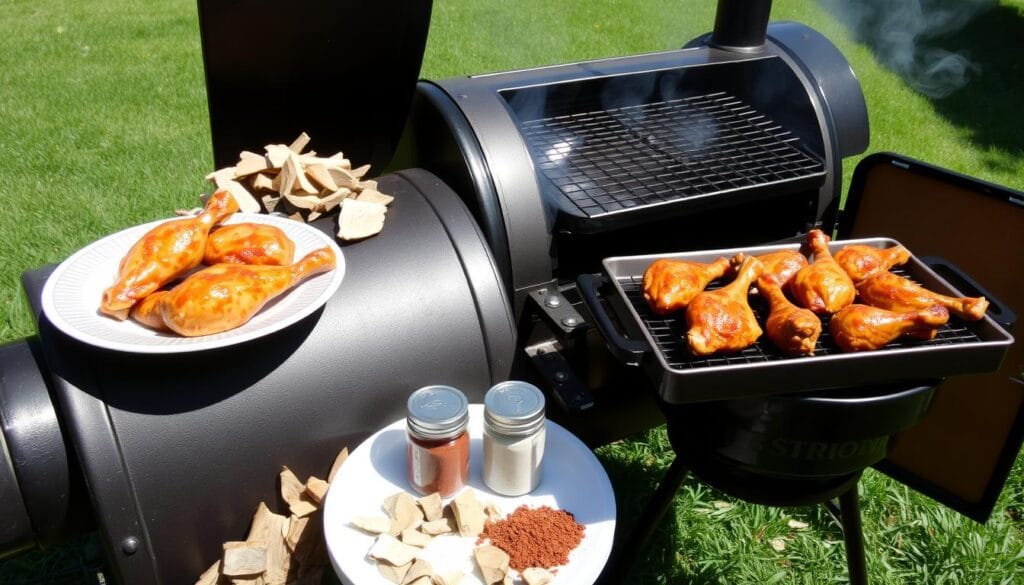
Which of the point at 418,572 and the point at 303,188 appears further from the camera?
the point at 303,188

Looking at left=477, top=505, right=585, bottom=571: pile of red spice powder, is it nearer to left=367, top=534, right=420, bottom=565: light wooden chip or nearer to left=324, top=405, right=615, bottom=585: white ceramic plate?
left=324, top=405, right=615, bottom=585: white ceramic plate

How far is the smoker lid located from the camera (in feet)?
7.39

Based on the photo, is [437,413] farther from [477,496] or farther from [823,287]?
[823,287]

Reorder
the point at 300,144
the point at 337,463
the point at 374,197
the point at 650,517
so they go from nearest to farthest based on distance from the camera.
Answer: the point at 337,463, the point at 650,517, the point at 374,197, the point at 300,144

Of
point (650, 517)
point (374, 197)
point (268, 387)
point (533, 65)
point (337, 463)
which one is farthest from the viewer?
point (533, 65)

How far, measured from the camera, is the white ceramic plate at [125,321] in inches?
64.5

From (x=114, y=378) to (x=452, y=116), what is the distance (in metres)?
1.10

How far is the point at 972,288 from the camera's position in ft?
6.56

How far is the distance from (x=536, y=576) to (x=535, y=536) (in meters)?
0.10

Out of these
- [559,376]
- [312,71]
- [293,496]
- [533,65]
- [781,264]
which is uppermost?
[312,71]

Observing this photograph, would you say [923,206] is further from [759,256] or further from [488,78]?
[488,78]

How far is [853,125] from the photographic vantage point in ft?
8.91

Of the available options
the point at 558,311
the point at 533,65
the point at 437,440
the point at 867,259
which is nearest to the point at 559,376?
the point at 558,311

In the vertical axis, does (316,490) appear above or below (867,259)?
below
